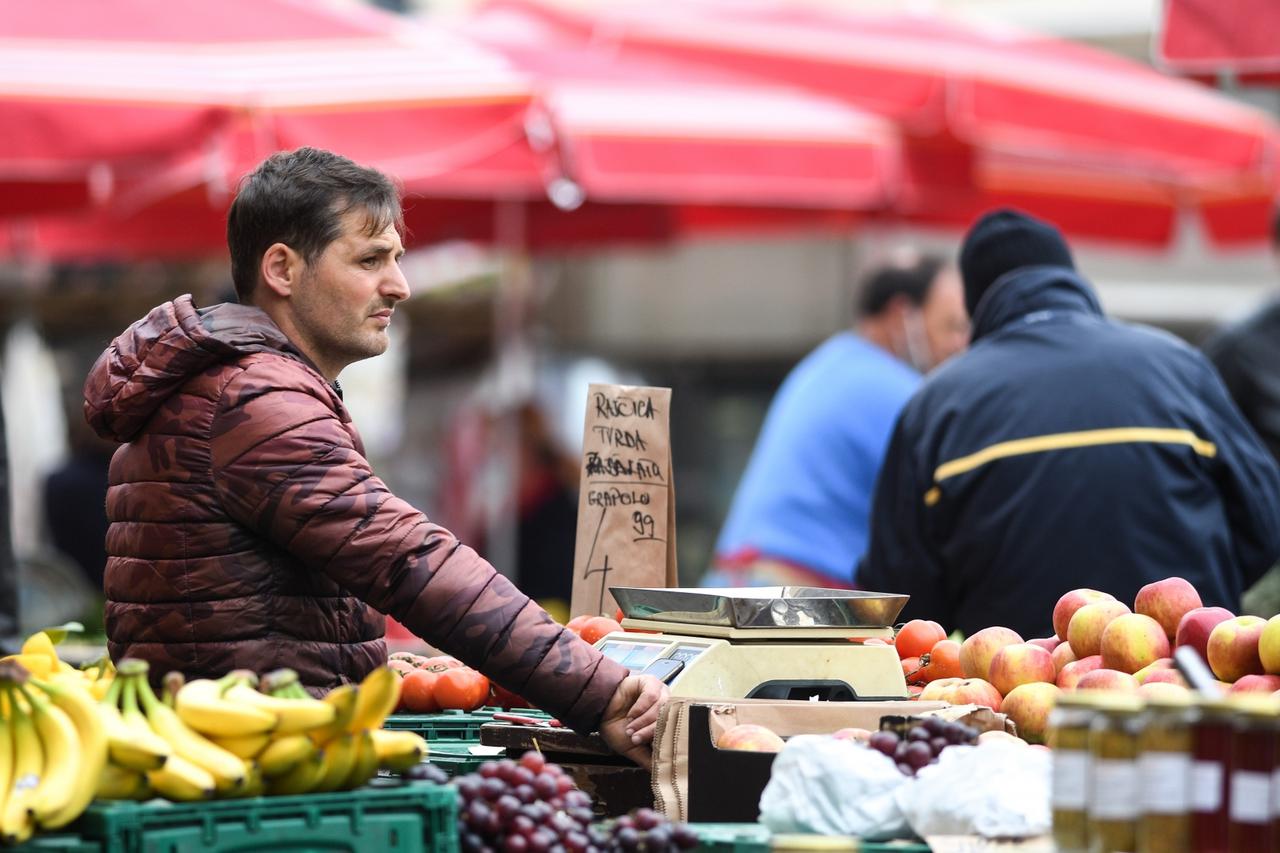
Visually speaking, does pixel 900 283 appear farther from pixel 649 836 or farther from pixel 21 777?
pixel 21 777

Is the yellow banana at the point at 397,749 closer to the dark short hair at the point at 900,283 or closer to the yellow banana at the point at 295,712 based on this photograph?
the yellow banana at the point at 295,712

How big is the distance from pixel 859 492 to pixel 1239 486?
180 cm

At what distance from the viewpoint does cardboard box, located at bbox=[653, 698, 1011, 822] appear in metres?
3.20

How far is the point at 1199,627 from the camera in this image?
359 centimetres

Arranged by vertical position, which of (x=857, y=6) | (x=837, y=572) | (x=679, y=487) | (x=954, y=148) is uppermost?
(x=857, y=6)

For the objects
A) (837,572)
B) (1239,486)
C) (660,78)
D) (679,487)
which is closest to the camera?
(1239,486)

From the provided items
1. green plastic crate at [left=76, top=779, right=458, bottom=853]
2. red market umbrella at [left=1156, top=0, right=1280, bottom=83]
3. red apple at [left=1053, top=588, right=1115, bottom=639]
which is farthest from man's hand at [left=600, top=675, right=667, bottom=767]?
red market umbrella at [left=1156, top=0, right=1280, bottom=83]

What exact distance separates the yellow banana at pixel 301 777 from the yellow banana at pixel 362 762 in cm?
6

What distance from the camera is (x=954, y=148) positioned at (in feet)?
27.3

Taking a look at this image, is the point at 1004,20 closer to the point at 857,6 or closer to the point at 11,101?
the point at 857,6

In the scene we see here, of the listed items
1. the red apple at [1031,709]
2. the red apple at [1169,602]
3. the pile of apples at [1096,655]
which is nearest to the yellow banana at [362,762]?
the pile of apples at [1096,655]

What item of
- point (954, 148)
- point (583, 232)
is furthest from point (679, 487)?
point (954, 148)

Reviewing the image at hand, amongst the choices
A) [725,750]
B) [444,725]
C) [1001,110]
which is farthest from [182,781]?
[1001,110]

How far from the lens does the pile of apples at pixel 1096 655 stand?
3422mm
